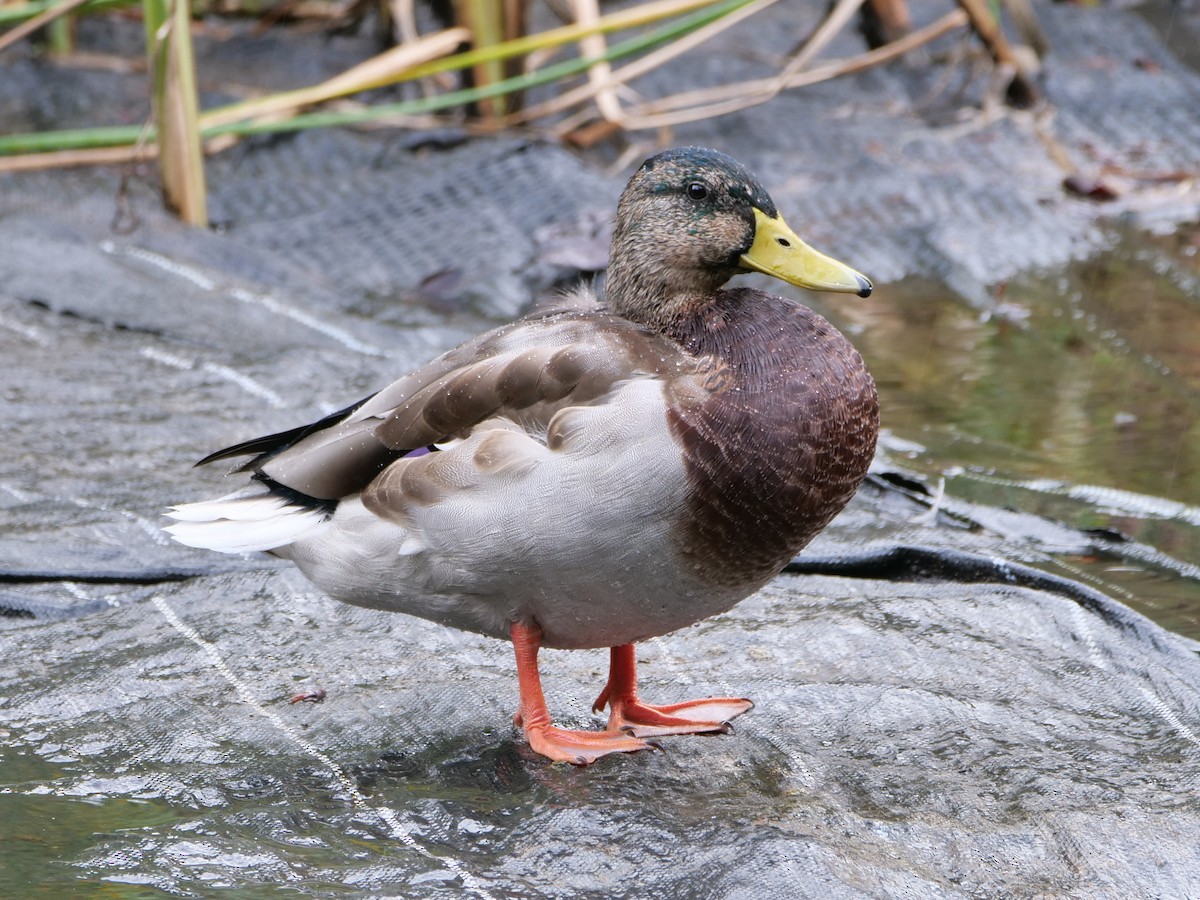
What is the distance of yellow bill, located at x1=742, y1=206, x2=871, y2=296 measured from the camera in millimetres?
2684

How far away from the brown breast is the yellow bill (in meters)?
0.09

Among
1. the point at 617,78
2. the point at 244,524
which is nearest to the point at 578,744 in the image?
the point at 244,524

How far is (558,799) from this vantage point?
2.54 meters

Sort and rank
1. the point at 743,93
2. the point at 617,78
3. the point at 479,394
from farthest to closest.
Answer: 1. the point at 743,93
2. the point at 617,78
3. the point at 479,394

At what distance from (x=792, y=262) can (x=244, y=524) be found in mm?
1136

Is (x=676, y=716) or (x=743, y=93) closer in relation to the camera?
(x=676, y=716)

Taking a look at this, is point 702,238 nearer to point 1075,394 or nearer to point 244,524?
point 244,524

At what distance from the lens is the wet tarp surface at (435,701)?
234 centimetres

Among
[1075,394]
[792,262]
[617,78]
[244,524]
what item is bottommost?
[1075,394]

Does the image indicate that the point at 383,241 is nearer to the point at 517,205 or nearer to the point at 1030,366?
the point at 517,205

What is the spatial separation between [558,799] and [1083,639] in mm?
1338

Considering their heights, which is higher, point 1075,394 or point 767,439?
point 767,439

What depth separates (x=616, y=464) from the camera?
7.87ft

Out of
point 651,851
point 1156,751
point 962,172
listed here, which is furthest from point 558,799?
point 962,172
